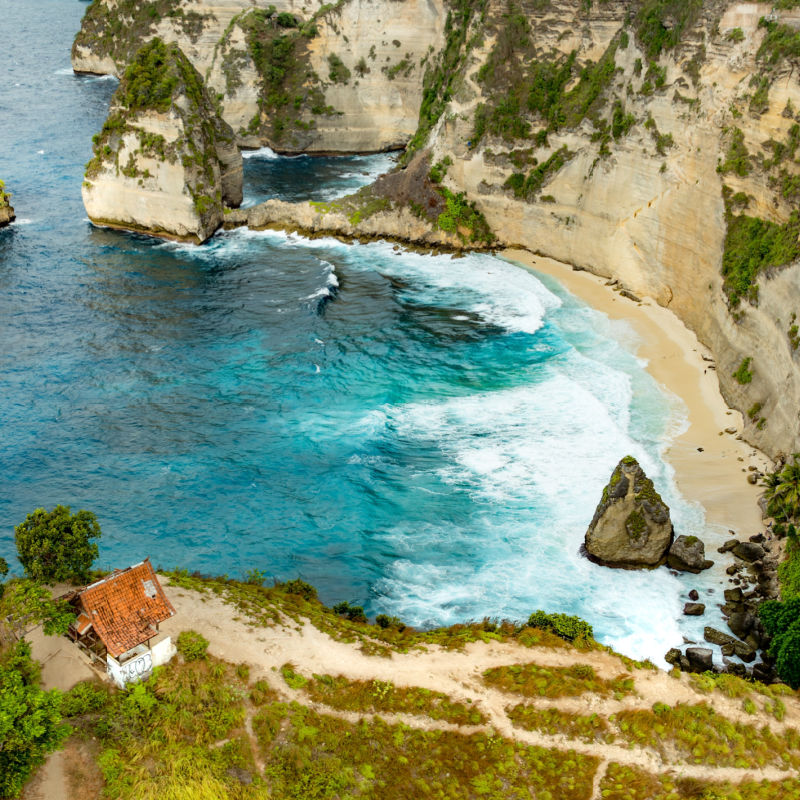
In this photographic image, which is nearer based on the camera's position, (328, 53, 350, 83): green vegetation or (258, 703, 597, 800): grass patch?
(258, 703, 597, 800): grass patch

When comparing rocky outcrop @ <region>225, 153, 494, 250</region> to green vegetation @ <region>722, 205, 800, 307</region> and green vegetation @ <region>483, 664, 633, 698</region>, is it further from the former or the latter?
green vegetation @ <region>483, 664, 633, 698</region>

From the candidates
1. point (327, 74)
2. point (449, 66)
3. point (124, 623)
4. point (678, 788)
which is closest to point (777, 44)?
point (449, 66)

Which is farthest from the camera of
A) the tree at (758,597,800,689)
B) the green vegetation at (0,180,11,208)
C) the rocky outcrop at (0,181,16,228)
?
the rocky outcrop at (0,181,16,228)

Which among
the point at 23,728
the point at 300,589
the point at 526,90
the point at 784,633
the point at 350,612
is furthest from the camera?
the point at 526,90

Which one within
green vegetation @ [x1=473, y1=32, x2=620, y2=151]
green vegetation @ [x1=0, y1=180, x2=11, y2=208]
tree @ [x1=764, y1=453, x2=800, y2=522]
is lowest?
tree @ [x1=764, y1=453, x2=800, y2=522]

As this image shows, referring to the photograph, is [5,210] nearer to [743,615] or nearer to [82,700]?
[82,700]

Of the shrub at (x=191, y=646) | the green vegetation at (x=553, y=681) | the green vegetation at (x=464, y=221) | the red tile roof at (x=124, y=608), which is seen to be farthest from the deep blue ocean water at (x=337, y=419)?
the red tile roof at (x=124, y=608)

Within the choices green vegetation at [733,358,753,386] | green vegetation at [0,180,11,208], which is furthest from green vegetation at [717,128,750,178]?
green vegetation at [0,180,11,208]
